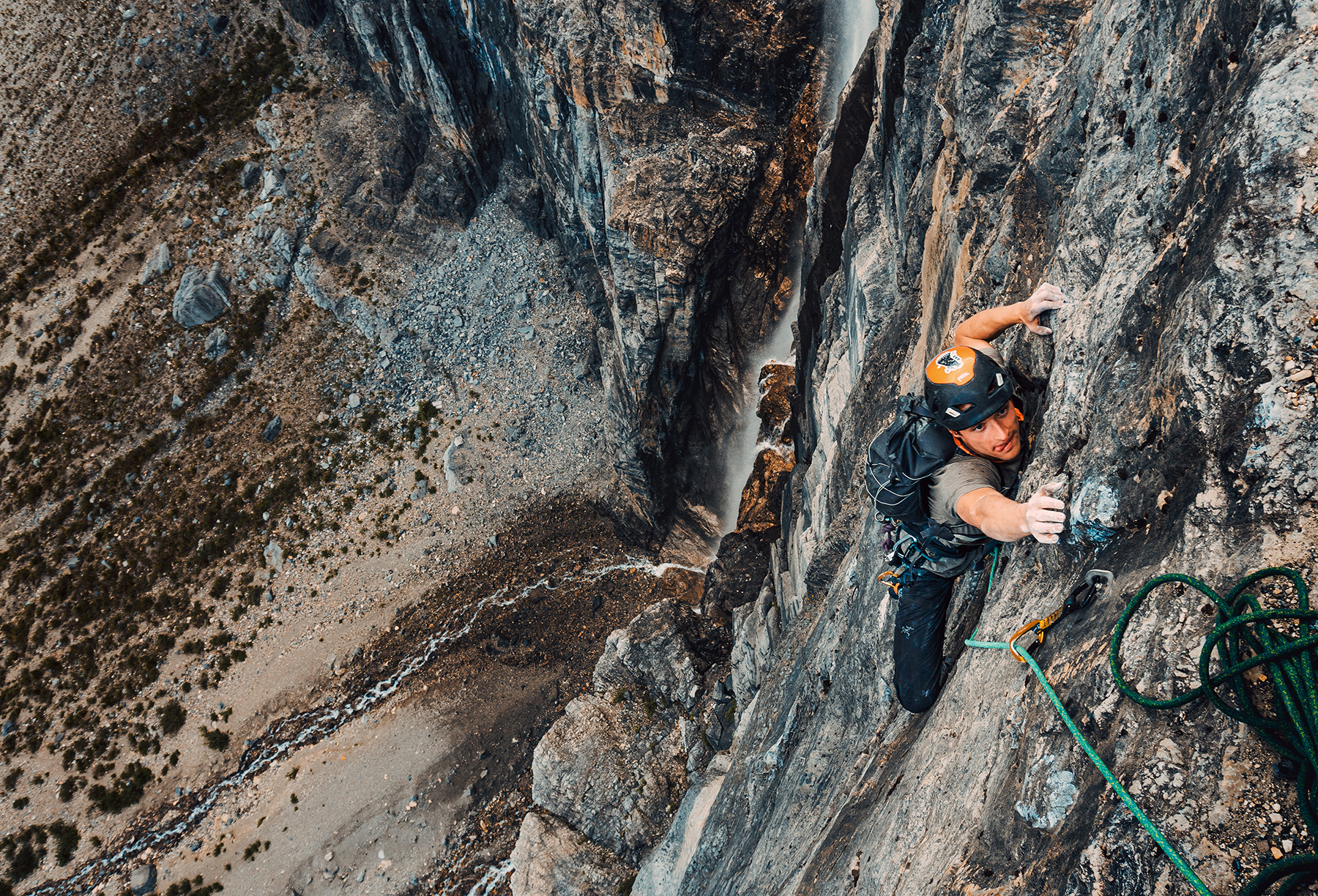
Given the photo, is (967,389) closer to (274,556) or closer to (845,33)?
(845,33)

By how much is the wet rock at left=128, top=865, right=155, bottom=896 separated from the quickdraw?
35516 mm

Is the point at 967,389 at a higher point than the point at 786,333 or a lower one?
higher

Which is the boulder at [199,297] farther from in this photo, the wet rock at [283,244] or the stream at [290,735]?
the stream at [290,735]

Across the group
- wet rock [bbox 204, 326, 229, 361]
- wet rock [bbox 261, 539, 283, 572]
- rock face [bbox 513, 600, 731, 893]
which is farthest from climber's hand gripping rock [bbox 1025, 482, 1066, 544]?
wet rock [bbox 204, 326, 229, 361]

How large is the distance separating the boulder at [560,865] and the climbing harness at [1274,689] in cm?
2300

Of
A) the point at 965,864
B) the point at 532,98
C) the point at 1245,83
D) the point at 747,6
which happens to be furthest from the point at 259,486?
the point at 1245,83

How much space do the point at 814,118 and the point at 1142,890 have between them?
28.9 m

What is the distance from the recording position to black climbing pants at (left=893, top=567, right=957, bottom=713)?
7090 mm

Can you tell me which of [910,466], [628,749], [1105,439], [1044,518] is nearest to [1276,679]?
[1044,518]

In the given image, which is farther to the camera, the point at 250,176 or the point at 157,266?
the point at 250,176

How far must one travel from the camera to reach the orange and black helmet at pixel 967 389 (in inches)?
211

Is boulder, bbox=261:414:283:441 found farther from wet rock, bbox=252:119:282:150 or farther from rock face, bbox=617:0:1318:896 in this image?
rock face, bbox=617:0:1318:896

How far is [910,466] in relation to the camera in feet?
19.1

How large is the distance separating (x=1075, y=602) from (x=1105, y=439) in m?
1.37
